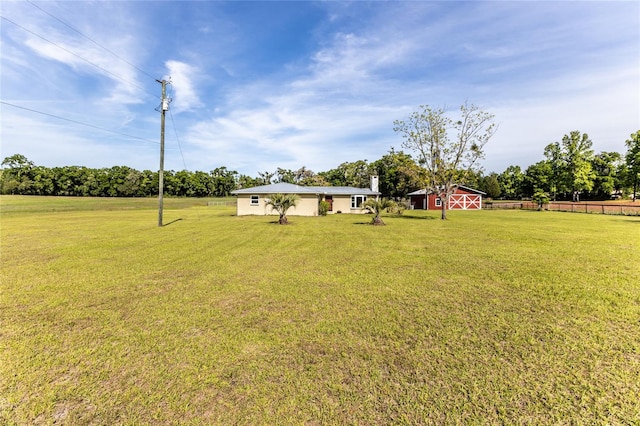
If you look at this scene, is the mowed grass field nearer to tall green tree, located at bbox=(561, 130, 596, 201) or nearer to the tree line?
the tree line

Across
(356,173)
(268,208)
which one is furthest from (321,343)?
(356,173)

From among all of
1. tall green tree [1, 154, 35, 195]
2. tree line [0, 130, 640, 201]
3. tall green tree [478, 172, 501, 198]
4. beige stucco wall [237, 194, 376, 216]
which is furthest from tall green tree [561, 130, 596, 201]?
tall green tree [1, 154, 35, 195]

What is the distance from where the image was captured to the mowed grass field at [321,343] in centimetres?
274

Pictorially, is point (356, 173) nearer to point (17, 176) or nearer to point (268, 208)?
point (268, 208)

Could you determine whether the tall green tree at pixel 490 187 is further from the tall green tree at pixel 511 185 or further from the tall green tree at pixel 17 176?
the tall green tree at pixel 17 176

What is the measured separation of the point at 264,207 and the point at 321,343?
25.4m

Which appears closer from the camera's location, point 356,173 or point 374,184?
point 374,184

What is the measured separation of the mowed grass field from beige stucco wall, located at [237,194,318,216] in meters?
20.6

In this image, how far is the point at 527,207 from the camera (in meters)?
41.9

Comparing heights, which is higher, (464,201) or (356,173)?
(356,173)

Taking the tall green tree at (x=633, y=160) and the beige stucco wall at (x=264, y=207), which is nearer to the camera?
the beige stucco wall at (x=264, y=207)

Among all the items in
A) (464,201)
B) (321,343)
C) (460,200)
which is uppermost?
(460,200)

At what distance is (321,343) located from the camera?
153 inches

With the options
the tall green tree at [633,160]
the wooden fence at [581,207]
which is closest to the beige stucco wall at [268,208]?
the wooden fence at [581,207]
